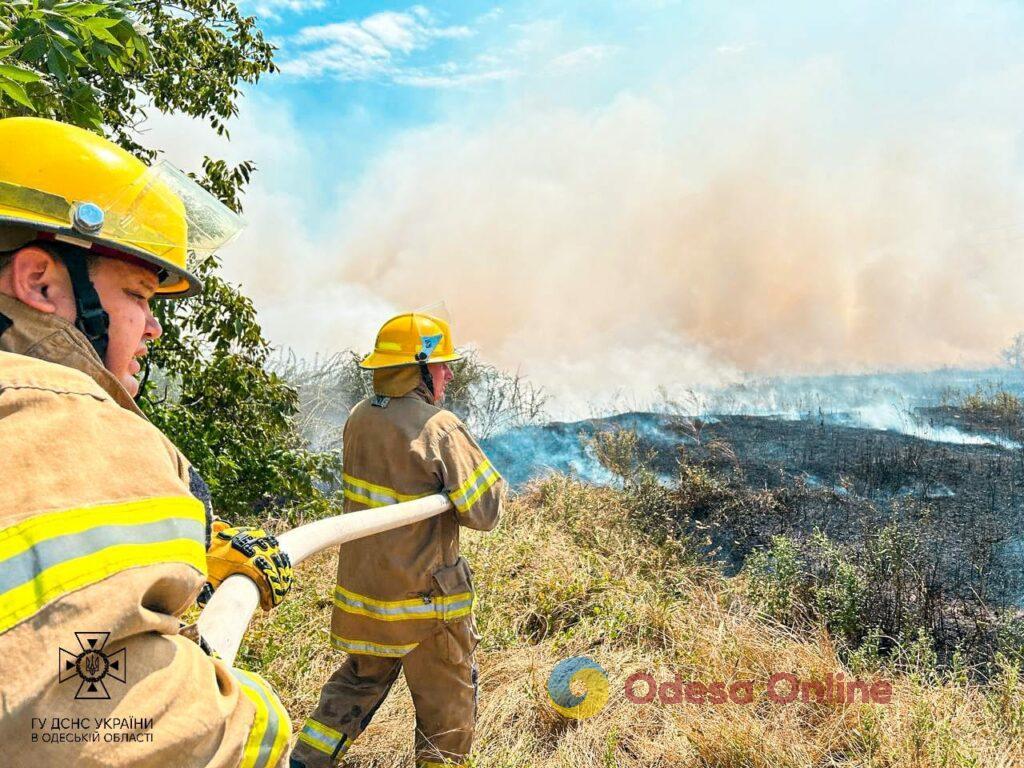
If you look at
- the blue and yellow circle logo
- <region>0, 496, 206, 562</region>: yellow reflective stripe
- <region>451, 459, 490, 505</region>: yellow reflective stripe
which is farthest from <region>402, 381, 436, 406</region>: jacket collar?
<region>0, 496, 206, 562</region>: yellow reflective stripe

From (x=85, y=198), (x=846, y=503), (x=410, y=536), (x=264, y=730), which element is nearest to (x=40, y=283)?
(x=85, y=198)

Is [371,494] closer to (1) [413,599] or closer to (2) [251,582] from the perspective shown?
(1) [413,599]

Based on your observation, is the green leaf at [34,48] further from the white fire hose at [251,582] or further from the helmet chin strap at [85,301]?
the white fire hose at [251,582]

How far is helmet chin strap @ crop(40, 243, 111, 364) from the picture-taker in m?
1.14

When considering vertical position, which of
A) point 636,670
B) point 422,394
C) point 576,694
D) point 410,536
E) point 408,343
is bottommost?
point 636,670

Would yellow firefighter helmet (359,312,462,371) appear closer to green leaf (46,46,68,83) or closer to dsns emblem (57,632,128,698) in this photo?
green leaf (46,46,68,83)

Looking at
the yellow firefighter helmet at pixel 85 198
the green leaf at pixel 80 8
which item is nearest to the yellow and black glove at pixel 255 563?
the yellow firefighter helmet at pixel 85 198

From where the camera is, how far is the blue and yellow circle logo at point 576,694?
3410mm

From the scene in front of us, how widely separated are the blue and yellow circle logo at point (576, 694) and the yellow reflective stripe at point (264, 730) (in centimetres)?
263

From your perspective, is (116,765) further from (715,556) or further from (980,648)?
(715,556)

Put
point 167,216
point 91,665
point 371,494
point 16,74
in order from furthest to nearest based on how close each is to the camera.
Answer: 1. point 371,494
2. point 16,74
3. point 167,216
4. point 91,665

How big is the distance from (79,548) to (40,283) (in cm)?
54

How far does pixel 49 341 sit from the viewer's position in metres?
1.06

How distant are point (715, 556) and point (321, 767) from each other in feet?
15.1
